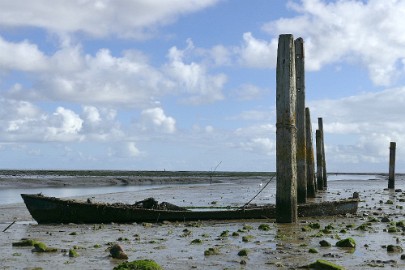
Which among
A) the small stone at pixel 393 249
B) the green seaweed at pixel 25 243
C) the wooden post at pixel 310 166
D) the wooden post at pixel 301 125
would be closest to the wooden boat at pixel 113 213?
the wooden post at pixel 301 125

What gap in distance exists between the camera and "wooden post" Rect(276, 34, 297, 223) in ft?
50.9

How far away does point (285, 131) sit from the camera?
50.9 feet

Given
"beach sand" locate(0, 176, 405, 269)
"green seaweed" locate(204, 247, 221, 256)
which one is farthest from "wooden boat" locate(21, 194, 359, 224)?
"green seaweed" locate(204, 247, 221, 256)

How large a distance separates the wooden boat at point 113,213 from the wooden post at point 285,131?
9.44 feet

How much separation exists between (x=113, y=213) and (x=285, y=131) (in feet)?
20.5

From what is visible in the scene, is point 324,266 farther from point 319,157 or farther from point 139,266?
point 319,157

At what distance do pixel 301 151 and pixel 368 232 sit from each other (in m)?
9.02

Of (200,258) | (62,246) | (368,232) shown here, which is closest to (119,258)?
(200,258)

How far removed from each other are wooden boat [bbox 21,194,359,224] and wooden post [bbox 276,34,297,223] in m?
2.88

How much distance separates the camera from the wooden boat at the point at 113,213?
17.8 m

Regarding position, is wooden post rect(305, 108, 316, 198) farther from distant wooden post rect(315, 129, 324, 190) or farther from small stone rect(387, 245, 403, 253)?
small stone rect(387, 245, 403, 253)

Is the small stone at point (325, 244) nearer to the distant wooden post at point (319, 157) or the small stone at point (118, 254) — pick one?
the small stone at point (118, 254)

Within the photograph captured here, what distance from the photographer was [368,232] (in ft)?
49.0

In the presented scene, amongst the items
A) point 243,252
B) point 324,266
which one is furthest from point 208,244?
point 324,266
